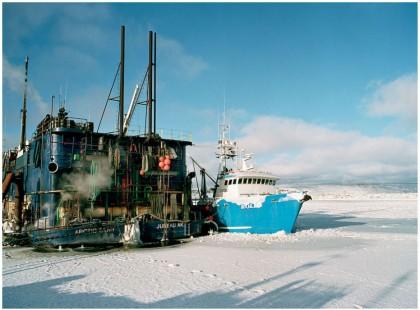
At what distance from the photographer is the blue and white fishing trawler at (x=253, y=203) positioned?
73.2ft

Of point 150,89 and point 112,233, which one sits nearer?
point 112,233

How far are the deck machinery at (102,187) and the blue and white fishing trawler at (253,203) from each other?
263cm

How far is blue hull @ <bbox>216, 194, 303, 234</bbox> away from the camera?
22.2 m

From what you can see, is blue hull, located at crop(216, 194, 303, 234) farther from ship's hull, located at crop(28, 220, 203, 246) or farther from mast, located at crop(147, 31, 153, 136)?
mast, located at crop(147, 31, 153, 136)

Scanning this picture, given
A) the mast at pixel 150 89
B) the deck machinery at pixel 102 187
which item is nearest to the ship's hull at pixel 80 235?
the deck machinery at pixel 102 187

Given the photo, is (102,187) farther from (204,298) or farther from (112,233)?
(204,298)

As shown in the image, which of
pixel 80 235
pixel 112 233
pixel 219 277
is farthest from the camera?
pixel 112 233

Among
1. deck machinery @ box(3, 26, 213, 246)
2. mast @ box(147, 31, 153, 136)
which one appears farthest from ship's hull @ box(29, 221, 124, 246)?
mast @ box(147, 31, 153, 136)

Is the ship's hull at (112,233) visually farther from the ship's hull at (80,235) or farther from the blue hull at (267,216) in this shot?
the blue hull at (267,216)

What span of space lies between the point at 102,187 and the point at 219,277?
12336 millimetres

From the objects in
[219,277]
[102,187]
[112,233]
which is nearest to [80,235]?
[112,233]

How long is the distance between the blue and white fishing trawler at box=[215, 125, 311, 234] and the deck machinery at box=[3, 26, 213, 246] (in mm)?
2633

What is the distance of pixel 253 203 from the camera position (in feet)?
75.7

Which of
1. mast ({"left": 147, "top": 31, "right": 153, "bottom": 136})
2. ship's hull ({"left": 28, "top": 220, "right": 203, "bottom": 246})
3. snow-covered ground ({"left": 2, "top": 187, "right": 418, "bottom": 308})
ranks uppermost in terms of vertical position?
mast ({"left": 147, "top": 31, "right": 153, "bottom": 136})
